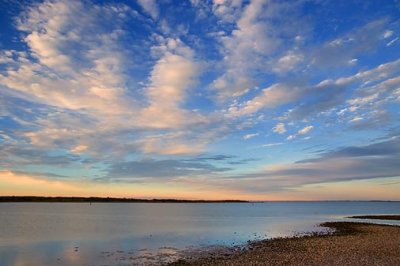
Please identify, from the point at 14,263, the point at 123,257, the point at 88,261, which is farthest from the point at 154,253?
the point at 14,263

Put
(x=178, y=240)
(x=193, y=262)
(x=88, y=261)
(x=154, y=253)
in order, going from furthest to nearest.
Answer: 1. (x=178, y=240)
2. (x=154, y=253)
3. (x=88, y=261)
4. (x=193, y=262)

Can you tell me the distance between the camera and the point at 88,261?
97.2 feet

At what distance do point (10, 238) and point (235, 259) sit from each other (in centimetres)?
3118

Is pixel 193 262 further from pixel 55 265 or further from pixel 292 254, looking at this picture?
pixel 55 265

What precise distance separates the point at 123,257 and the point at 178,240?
1338 centimetres

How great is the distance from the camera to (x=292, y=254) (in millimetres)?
30000

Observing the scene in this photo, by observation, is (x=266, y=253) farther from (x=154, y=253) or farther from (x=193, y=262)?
(x=154, y=253)

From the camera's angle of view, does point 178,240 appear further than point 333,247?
Yes

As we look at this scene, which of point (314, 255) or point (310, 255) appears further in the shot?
point (310, 255)

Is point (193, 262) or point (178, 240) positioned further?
point (178, 240)

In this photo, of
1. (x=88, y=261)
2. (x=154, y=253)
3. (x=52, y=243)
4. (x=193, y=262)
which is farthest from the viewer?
(x=52, y=243)

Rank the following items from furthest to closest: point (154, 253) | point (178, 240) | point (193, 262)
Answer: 1. point (178, 240)
2. point (154, 253)
3. point (193, 262)

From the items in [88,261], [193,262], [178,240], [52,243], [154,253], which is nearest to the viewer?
[193,262]

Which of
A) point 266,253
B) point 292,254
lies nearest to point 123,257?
point 266,253
